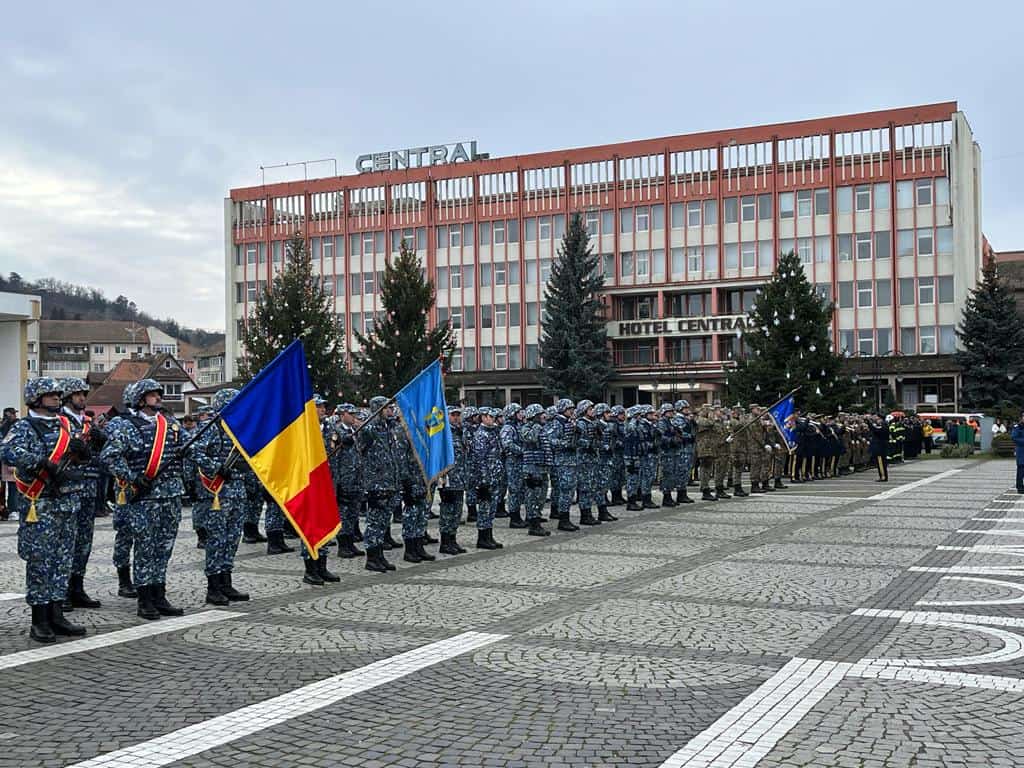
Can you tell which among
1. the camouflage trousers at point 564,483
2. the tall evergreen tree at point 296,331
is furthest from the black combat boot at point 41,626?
the tall evergreen tree at point 296,331

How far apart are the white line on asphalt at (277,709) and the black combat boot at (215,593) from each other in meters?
2.84

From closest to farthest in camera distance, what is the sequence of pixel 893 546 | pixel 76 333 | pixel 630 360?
pixel 893 546 < pixel 630 360 < pixel 76 333

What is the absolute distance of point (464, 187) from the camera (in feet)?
247

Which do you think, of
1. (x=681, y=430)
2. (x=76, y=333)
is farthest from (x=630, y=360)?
(x=76, y=333)

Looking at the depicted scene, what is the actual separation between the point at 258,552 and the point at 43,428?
5.94m

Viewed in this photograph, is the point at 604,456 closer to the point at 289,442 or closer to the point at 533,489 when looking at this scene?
the point at 533,489

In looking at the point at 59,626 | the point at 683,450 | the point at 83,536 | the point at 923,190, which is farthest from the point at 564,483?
the point at 923,190

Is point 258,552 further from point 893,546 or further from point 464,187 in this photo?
point 464,187

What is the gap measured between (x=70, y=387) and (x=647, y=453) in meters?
13.1

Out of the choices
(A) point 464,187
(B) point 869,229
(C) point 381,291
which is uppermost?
(A) point 464,187

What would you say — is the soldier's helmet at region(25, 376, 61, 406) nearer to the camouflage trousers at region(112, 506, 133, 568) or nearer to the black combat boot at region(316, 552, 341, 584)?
the camouflage trousers at region(112, 506, 133, 568)

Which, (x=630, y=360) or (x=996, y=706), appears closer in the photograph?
(x=996, y=706)

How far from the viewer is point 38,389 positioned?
8.91m

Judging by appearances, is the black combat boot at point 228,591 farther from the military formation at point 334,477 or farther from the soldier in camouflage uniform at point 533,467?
the soldier in camouflage uniform at point 533,467
